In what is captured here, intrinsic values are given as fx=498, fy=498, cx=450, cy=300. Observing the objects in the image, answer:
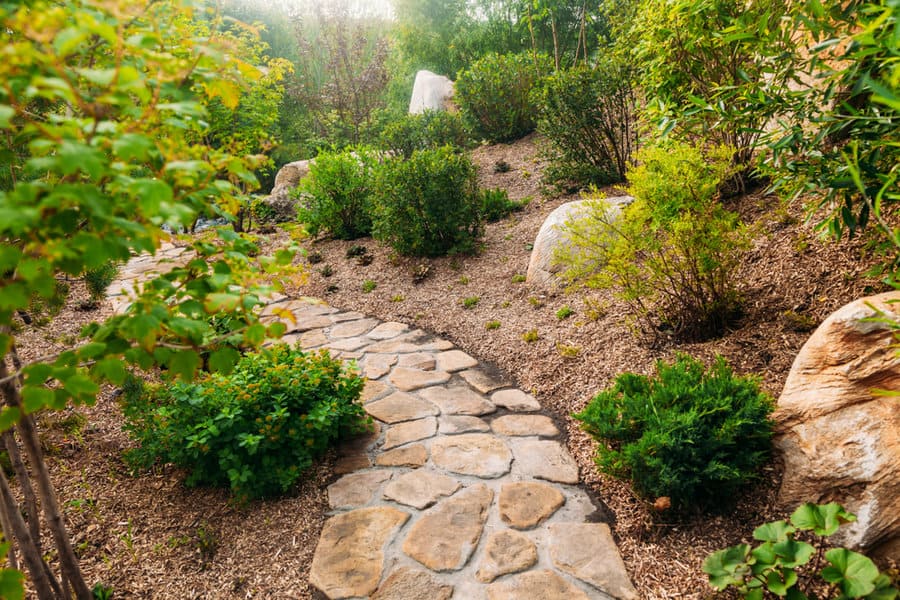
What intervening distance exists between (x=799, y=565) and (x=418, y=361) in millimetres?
2917

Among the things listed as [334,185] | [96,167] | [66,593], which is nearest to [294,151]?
[334,185]

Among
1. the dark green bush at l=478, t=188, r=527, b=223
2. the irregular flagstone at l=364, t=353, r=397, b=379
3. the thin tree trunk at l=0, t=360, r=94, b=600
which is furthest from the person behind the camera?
the dark green bush at l=478, t=188, r=527, b=223

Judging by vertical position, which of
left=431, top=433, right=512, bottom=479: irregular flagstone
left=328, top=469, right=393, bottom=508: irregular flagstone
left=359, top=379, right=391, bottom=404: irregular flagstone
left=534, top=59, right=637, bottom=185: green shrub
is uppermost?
left=534, top=59, right=637, bottom=185: green shrub

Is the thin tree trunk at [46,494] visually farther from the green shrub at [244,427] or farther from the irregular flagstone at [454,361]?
the irregular flagstone at [454,361]

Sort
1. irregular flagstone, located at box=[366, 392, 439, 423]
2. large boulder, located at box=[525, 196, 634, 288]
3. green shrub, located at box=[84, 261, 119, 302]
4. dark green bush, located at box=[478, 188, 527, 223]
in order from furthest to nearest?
dark green bush, located at box=[478, 188, 527, 223] < large boulder, located at box=[525, 196, 634, 288] < irregular flagstone, located at box=[366, 392, 439, 423] < green shrub, located at box=[84, 261, 119, 302]

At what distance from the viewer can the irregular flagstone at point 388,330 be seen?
15.6 feet

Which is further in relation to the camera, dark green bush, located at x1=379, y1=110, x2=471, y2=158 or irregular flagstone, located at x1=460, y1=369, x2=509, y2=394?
dark green bush, located at x1=379, y1=110, x2=471, y2=158

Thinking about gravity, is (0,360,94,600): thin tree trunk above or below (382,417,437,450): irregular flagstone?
above

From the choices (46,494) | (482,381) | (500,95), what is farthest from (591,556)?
(500,95)

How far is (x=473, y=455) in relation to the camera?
2.93 m

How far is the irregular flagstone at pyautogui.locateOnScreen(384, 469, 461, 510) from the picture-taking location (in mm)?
2580

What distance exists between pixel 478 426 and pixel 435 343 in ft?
4.69

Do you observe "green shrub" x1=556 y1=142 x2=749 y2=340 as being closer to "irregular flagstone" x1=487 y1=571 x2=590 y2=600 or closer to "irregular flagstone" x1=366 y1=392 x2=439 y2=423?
"irregular flagstone" x1=366 y1=392 x2=439 y2=423

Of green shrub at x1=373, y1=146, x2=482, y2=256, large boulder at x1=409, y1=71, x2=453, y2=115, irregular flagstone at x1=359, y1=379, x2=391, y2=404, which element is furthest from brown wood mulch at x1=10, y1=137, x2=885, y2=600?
large boulder at x1=409, y1=71, x2=453, y2=115
